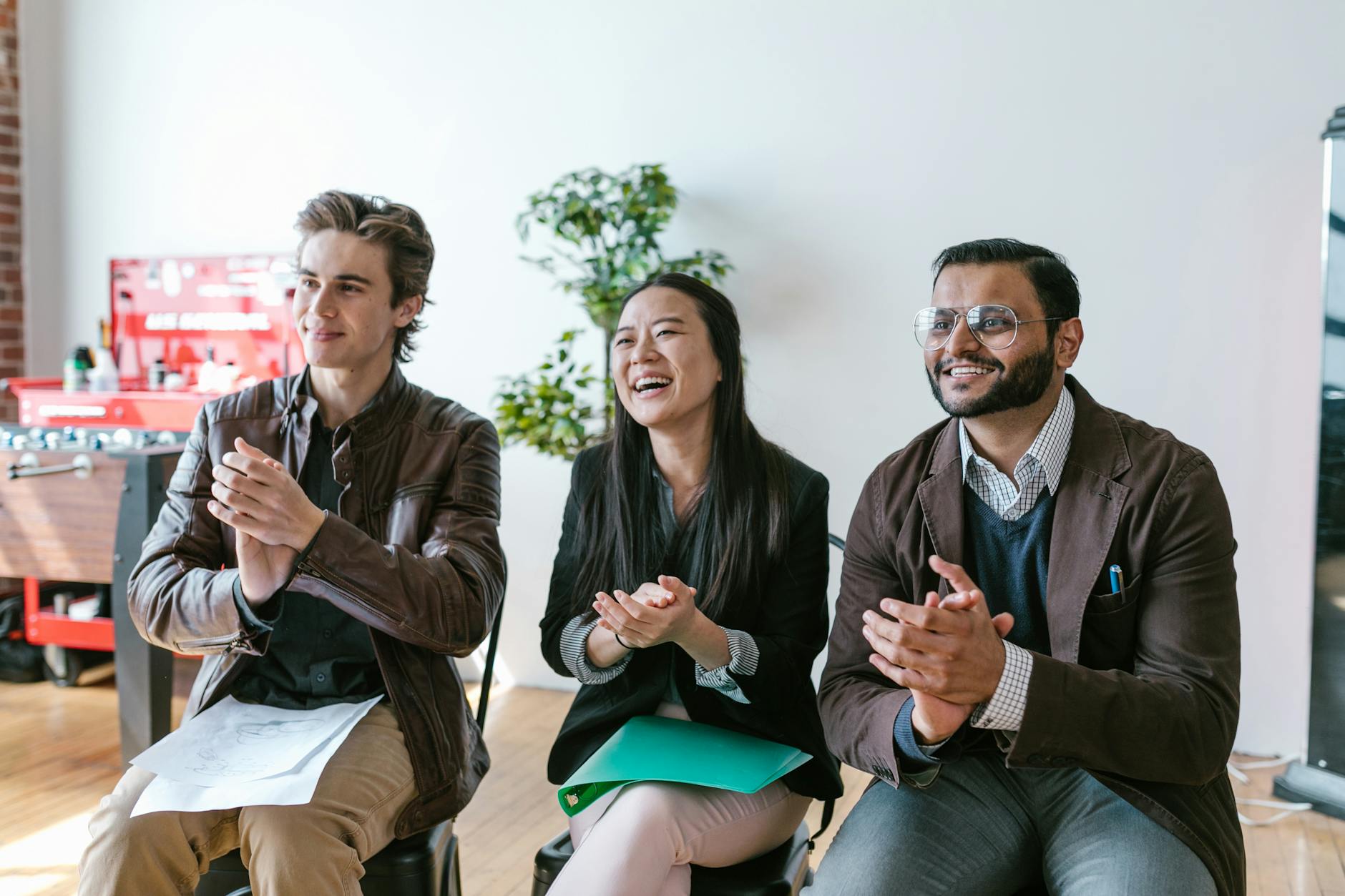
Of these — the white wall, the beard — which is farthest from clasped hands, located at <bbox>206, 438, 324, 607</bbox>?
the white wall

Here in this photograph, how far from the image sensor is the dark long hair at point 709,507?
1.77 m

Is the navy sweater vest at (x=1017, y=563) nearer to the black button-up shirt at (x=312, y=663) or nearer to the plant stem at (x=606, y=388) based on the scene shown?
the black button-up shirt at (x=312, y=663)

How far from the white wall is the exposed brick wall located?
64 millimetres

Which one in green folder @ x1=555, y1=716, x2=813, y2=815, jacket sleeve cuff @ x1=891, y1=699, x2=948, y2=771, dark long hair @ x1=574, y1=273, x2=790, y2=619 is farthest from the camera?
dark long hair @ x1=574, y1=273, x2=790, y2=619

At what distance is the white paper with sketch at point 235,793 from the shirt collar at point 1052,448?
3.40ft

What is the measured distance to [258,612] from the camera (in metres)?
1.65

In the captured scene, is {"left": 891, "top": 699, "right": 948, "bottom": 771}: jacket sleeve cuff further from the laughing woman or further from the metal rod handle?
the metal rod handle

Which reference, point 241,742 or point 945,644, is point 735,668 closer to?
point 945,644

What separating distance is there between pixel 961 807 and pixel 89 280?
433cm

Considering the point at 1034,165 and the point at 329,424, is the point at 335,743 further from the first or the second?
the point at 1034,165

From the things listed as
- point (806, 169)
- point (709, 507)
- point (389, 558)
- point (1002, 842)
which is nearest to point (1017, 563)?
point (1002, 842)

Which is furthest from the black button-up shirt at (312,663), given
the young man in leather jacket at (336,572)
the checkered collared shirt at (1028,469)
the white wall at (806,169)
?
the white wall at (806,169)

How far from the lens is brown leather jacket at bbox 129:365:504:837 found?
1.64 metres

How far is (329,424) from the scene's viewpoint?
1.92 m
